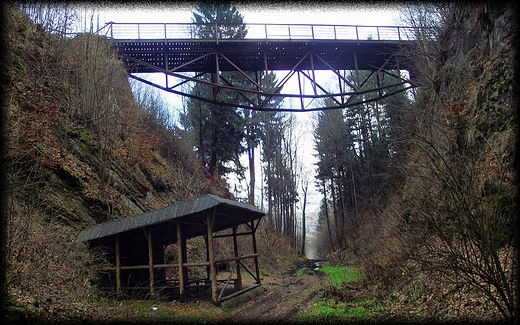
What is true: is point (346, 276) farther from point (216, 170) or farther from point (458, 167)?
point (216, 170)

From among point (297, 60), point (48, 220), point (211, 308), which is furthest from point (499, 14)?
point (48, 220)

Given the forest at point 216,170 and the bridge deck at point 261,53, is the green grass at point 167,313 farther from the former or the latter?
the bridge deck at point 261,53

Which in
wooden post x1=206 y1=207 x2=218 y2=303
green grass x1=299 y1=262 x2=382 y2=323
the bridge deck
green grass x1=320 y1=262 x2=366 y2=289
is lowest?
green grass x1=320 y1=262 x2=366 y2=289

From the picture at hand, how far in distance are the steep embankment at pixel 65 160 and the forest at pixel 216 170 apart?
0.18 feet

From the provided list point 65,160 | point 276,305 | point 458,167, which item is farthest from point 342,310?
point 65,160

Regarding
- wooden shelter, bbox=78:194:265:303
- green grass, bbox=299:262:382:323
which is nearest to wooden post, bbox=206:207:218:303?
wooden shelter, bbox=78:194:265:303

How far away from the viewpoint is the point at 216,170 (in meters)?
28.9

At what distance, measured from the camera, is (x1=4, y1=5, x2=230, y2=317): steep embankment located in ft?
25.4

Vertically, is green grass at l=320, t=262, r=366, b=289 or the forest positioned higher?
the forest

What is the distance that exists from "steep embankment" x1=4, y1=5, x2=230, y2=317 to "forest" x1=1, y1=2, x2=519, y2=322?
56mm

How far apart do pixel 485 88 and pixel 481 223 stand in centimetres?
722

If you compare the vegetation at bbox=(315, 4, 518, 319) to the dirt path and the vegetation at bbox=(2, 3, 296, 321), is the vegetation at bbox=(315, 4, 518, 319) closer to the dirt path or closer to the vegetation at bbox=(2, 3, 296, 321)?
the dirt path

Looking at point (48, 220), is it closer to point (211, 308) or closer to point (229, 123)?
point (211, 308)

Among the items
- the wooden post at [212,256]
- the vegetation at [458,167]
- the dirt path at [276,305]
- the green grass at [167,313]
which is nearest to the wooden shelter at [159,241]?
the wooden post at [212,256]
